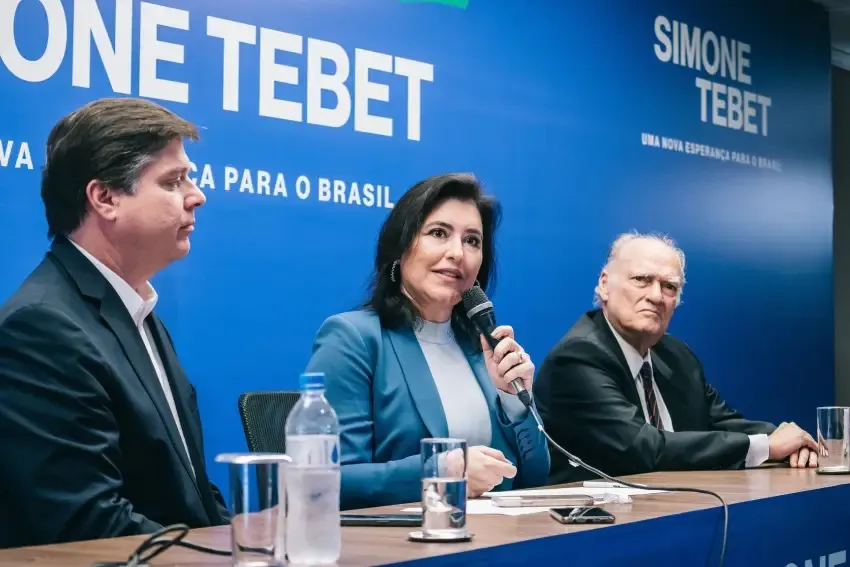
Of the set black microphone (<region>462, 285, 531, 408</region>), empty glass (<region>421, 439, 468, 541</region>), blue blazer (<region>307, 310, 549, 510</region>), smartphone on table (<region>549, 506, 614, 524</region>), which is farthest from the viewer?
blue blazer (<region>307, 310, 549, 510</region>)

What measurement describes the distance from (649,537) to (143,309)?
1.08 m

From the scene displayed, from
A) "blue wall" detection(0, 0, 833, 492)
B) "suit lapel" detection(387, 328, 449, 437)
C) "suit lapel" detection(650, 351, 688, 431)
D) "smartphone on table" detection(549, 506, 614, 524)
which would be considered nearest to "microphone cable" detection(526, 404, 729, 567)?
"smartphone on table" detection(549, 506, 614, 524)

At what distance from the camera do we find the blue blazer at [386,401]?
8.68 ft

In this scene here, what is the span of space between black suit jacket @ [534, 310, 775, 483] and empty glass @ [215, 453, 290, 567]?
1940mm

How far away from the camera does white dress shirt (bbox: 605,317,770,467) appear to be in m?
3.30

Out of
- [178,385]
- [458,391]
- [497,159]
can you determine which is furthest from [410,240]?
[497,159]

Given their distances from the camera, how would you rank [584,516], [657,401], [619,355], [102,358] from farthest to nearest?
[657,401] → [619,355] → [102,358] → [584,516]

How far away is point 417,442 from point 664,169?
2.91m

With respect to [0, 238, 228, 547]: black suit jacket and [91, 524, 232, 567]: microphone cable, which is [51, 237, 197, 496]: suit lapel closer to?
[0, 238, 228, 547]: black suit jacket

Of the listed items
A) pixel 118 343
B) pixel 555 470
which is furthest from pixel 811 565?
pixel 118 343

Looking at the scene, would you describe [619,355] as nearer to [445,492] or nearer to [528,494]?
[528,494]

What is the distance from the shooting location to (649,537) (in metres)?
1.90

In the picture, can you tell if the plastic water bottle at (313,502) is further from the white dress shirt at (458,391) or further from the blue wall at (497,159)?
the blue wall at (497,159)

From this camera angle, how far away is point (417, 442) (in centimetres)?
269
